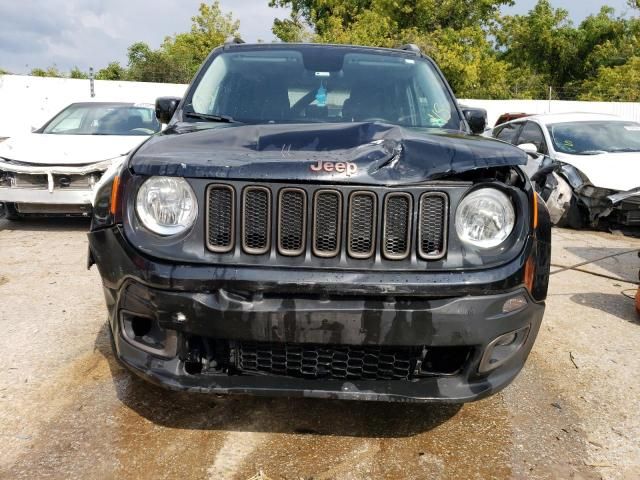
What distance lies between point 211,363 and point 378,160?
102 centimetres

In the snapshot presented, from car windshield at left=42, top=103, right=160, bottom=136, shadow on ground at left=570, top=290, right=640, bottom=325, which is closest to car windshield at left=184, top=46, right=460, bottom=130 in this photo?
shadow on ground at left=570, top=290, right=640, bottom=325

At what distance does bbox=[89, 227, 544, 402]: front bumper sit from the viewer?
7.07ft

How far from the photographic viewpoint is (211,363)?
2361mm

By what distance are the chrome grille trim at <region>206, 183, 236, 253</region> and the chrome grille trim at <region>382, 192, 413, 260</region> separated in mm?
558

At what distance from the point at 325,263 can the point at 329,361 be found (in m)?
0.40

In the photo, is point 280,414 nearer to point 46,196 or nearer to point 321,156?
point 321,156

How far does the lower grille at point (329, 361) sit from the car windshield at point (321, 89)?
1357mm

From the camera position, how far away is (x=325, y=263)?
2.21 metres

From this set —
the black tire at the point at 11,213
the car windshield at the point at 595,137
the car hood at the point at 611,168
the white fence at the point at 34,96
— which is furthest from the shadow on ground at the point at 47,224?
the white fence at the point at 34,96

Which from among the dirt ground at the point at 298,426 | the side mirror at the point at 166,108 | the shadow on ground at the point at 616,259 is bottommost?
the shadow on ground at the point at 616,259

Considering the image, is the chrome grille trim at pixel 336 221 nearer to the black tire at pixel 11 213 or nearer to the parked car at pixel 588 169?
the parked car at pixel 588 169

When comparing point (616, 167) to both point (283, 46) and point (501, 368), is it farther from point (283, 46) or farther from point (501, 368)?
point (501, 368)

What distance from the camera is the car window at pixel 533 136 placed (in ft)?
28.2

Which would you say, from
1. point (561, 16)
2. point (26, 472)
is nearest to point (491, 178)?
point (26, 472)
